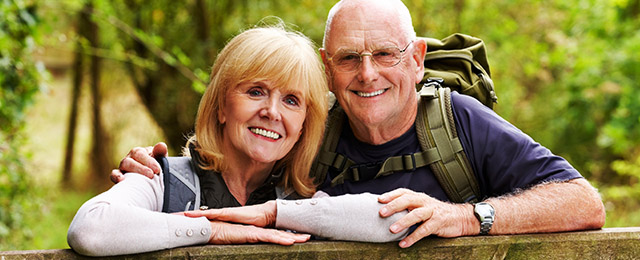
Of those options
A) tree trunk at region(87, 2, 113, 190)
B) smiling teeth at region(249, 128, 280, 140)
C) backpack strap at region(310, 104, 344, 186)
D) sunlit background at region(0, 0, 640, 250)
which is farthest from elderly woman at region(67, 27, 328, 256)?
tree trunk at region(87, 2, 113, 190)

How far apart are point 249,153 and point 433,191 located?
0.80 metres

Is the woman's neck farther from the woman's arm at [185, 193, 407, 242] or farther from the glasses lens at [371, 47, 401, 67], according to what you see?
the glasses lens at [371, 47, 401, 67]

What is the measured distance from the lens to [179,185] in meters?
2.51

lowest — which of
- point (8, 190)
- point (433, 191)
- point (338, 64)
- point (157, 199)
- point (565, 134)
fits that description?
point (565, 134)

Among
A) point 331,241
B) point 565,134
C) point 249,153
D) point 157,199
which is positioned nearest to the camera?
point 331,241

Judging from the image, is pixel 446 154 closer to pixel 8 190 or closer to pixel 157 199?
pixel 157 199

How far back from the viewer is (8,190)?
17.4 feet

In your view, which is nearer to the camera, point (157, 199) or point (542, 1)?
point (157, 199)

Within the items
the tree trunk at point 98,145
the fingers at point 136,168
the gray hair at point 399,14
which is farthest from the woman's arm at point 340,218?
the tree trunk at point 98,145

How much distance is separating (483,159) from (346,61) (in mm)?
739

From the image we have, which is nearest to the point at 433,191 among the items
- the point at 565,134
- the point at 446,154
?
the point at 446,154

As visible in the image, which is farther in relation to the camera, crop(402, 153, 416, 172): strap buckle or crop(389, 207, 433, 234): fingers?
crop(402, 153, 416, 172): strap buckle

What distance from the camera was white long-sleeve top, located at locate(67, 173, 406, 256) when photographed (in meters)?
1.94

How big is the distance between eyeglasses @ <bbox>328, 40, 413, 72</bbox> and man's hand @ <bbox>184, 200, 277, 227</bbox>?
972 mm
